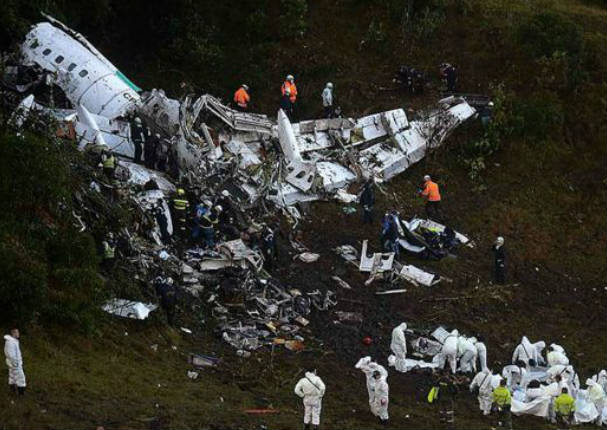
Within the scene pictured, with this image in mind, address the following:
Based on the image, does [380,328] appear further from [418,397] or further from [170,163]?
[170,163]

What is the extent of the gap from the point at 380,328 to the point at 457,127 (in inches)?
457

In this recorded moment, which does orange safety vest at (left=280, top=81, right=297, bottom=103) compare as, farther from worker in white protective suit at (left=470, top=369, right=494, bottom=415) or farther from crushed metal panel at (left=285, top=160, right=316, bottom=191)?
worker in white protective suit at (left=470, top=369, right=494, bottom=415)

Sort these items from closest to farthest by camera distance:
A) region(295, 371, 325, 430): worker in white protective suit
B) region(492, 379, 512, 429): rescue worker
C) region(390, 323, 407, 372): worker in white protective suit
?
region(295, 371, 325, 430): worker in white protective suit, region(492, 379, 512, 429): rescue worker, region(390, 323, 407, 372): worker in white protective suit

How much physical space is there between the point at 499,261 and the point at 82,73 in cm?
1410

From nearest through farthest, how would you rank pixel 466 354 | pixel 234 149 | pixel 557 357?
pixel 466 354, pixel 557 357, pixel 234 149

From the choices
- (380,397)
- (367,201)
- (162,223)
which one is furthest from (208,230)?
(380,397)

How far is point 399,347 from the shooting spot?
28922mm

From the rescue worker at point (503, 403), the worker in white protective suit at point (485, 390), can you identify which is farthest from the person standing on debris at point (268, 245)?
the rescue worker at point (503, 403)

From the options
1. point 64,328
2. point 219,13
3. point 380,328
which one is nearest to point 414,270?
point 380,328

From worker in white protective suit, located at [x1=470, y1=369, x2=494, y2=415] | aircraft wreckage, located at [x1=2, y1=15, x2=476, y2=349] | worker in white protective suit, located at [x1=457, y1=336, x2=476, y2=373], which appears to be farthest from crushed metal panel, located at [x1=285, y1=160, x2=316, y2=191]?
worker in white protective suit, located at [x1=470, y1=369, x2=494, y2=415]

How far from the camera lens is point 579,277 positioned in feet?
119

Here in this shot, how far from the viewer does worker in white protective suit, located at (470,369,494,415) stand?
2725 cm

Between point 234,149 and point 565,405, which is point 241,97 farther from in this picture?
point 565,405

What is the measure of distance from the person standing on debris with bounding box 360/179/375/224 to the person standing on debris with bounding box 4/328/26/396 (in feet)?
47.7
